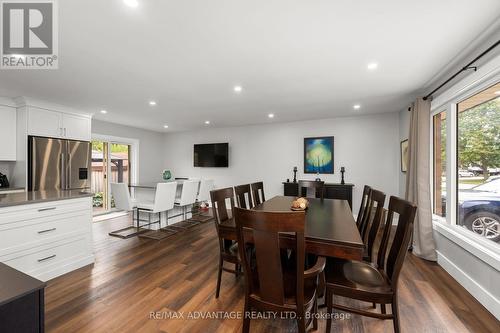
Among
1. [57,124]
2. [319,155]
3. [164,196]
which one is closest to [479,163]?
[319,155]

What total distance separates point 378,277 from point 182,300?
5.62 ft

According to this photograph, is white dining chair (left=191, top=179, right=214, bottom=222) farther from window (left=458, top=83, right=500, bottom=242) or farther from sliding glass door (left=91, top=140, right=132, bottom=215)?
window (left=458, top=83, right=500, bottom=242)

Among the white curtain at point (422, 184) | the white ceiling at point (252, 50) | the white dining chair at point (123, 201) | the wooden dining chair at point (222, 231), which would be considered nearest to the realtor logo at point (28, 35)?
the white ceiling at point (252, 50)

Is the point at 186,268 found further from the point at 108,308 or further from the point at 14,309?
the point at 14,309

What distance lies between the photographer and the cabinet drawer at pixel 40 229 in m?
2.06

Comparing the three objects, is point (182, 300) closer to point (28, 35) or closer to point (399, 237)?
point (399, 237)

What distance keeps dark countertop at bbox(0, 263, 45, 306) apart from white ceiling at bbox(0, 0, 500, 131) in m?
1.72

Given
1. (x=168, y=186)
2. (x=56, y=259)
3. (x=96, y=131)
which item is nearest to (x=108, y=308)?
(x=56, y=259)

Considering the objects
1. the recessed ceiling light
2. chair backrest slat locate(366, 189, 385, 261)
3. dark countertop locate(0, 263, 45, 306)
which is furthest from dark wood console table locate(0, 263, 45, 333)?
chair backrest slat locate(366, 189, 385, 261)

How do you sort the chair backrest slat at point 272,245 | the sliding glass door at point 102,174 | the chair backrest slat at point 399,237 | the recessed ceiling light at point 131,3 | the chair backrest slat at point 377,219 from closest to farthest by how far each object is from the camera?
the chair backrest slat at point 272,245 < the chair backrest slat at point 399,237 < the recessed ceiling light at point 131,3 < the chair backrest slat at point 377,219 < the sliding glass door at point 102,174

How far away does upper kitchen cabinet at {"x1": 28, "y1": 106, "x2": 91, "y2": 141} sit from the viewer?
3717 mm

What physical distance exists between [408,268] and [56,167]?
19.1 ft

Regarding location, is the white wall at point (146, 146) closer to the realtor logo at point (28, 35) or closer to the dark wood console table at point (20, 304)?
the realtor logo at point (28, 35)

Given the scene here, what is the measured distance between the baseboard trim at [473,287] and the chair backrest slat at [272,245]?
1883 millimetres
